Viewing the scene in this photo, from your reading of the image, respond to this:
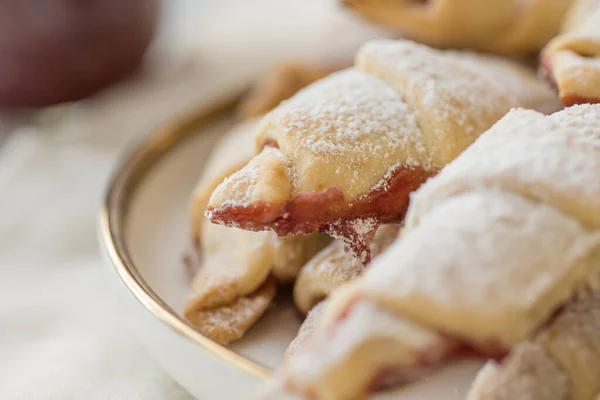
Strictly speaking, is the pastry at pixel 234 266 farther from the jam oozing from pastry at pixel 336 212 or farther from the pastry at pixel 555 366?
the pastry at pixel 555 366

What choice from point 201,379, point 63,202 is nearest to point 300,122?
point 201,379

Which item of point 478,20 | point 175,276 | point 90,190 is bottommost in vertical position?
point 90,190

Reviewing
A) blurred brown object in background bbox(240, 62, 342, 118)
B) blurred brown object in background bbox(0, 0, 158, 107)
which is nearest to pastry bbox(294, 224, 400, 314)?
blurred brown object in background bbox(240, 62, 342, 118)

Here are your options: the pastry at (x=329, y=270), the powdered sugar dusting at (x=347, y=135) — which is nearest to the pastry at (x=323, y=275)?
the pastry at (x=329, y=270)

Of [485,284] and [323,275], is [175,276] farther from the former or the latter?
[485,284]

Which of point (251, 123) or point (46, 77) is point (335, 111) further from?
point (46, 77)

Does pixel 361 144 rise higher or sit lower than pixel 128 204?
higher

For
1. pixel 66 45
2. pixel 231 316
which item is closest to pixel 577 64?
pixel 231 316
